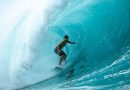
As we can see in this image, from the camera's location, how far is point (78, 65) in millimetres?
12430

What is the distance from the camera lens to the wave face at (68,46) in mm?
11383

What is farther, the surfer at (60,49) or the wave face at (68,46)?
the surfer at (60,49)

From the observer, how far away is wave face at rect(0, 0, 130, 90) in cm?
1138

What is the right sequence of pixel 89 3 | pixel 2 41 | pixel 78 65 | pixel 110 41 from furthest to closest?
1. pixel 89 3
2. pixel 2 41
3. pixel 110 41
4. pixel 78 65

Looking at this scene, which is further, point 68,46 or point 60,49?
point 68,46

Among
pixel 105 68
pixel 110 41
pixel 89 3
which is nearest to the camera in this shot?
pixel 105 68

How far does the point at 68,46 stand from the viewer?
13773 millimetres

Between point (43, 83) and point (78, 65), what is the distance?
1.22 metres

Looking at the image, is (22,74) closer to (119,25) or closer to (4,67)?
(4,67)

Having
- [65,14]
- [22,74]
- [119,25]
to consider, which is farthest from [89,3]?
[22,74]

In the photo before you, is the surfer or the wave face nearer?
the wave face

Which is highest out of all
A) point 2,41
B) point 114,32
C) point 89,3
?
point 89,3

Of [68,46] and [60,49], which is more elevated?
[68,46]

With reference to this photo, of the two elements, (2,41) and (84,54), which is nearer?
(84,54)
